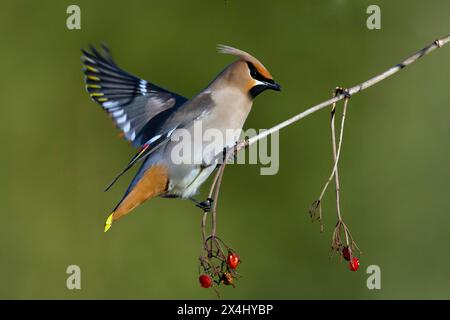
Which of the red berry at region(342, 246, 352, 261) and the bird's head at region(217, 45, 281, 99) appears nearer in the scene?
the red berry at region(342, 246, 352, 261)

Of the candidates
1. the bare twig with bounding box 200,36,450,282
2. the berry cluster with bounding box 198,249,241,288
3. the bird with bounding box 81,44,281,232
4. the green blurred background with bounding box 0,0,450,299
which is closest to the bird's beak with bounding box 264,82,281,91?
the bird with bounding box 81,44,281,232

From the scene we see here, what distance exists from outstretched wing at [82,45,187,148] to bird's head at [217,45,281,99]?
1.32 ft

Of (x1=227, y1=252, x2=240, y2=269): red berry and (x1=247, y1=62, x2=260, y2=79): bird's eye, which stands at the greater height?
(x1=247, y1=62, x2=260, y2=79): bird's eye

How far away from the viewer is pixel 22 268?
16.9 feet

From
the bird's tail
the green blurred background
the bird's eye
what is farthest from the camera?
the green blurred background

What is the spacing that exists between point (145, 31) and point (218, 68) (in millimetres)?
609

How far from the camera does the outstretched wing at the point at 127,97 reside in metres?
3.74

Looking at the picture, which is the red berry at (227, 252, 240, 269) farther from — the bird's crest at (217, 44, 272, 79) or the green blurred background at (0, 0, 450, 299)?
the green blurred background at (0, 0, 450, 299)

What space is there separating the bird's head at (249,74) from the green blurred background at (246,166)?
5.46ft

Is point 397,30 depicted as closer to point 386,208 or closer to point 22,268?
point 386,208

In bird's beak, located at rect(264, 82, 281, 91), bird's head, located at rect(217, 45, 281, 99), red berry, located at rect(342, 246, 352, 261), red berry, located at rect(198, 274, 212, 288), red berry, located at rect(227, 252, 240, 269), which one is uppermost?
bird's head, located at rect(217, 45, 281, 99)

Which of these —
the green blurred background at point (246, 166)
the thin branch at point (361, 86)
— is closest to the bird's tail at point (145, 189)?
the thin branch at point (361, 86)

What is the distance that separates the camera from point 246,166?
17.2 feet

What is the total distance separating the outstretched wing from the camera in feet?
12.3
